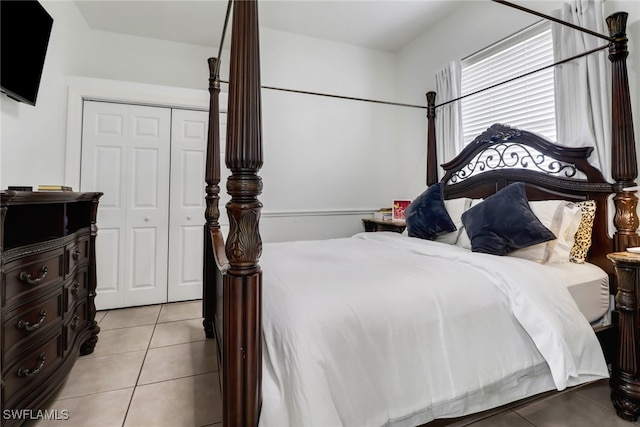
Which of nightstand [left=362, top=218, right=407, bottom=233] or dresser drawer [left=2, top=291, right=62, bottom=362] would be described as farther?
nightstand [left=362, top=218, right=407, bottom=233]

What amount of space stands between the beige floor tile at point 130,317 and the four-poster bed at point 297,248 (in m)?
0.79

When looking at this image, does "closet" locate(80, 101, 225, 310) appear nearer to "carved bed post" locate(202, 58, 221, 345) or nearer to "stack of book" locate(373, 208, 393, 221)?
"carved bed post" locate(202, 58, 221, 345)

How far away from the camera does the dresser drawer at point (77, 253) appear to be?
1.87 m

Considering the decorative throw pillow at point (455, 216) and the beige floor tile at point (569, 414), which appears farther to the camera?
the decorative throw pillow at point (455, 216)

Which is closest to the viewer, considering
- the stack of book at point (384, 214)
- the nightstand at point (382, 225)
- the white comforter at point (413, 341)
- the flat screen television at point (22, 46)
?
the white comforter at point (413, 341)

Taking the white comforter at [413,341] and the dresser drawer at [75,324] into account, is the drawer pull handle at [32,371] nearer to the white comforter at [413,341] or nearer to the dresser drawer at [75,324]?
the dresser drawer at [75,324]

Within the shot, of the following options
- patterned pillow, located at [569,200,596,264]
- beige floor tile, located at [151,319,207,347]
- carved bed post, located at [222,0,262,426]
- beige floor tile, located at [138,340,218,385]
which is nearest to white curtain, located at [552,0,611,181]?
patterned pillow, located at [569,200,596,264]

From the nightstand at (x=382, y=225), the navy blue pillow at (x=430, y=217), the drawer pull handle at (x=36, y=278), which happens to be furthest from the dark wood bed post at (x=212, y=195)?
the nightstand at (x=382, y=225)

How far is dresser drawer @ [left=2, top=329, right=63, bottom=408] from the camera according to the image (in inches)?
52.4

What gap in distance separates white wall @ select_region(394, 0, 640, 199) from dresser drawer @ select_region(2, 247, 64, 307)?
332 cm

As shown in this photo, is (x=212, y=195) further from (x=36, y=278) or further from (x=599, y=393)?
(x=599, y=393)

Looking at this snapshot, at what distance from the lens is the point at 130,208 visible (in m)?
3.35

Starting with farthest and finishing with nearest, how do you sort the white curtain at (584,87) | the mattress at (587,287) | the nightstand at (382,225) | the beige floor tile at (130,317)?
the nightstand at (382,225) → the beige floor tile at (130,317) → the white curtain at (584,87) → the mattress at (587,287)

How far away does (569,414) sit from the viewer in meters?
1.64
